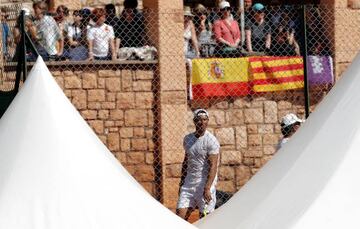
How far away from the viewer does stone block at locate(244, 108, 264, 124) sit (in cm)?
1678

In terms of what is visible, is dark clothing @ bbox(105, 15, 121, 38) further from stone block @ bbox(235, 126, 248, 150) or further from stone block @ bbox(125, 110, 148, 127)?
stone block @ bbox(235, 126, 248, 150)

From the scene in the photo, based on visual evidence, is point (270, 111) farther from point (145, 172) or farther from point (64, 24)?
point (64, 24)

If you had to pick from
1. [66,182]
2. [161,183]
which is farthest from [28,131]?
[161,183]

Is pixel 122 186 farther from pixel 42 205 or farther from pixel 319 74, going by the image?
pixel 319 74

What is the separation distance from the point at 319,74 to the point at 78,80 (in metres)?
2.80

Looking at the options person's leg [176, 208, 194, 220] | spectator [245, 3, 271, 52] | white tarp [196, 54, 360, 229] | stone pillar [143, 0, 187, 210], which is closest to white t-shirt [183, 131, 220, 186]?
person's leg [176, 208, 194, 220]

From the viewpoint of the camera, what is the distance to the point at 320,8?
1709cm

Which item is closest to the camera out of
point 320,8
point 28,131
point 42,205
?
point 42,205

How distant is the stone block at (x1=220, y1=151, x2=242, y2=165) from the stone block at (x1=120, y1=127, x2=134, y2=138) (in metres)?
1.16

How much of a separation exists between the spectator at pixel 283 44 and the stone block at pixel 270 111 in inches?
23.3

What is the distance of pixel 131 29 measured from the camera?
16406 mm

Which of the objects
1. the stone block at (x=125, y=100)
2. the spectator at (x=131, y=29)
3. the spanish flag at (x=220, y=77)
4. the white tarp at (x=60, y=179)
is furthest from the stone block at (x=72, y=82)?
the white tarp at (x=60, y=179)

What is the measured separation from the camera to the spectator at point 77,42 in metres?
16.2

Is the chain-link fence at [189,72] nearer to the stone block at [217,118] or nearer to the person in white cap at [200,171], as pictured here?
the stone block at [217,118]
